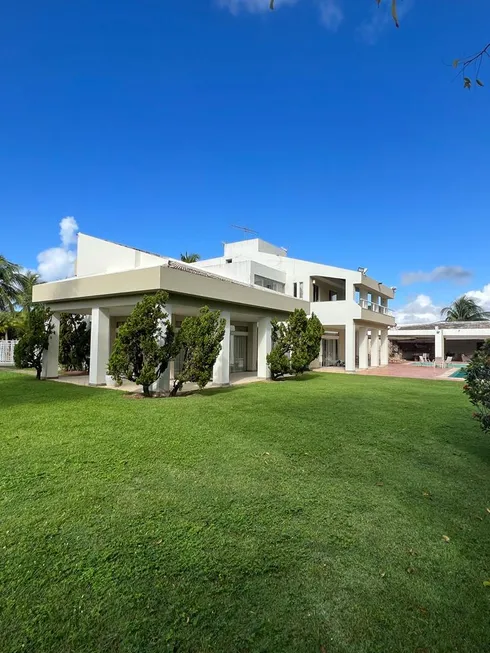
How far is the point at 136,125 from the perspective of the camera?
16.0 metres

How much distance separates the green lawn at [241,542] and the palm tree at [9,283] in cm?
2853

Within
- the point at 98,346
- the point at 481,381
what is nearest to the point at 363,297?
the point at 98,346

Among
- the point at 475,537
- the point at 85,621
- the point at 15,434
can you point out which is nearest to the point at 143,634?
the point at 85,621

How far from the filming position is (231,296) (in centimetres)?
1631

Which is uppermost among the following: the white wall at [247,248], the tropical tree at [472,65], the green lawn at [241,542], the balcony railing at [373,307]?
the white wall at [247,248]

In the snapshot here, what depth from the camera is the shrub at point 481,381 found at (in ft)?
18.9

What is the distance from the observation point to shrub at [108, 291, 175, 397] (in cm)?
1230

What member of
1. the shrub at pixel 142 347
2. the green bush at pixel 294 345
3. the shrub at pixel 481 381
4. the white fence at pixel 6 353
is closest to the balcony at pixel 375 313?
the green bush at pixel 294 345

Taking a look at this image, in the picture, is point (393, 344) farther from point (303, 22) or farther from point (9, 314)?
point (303, 22)

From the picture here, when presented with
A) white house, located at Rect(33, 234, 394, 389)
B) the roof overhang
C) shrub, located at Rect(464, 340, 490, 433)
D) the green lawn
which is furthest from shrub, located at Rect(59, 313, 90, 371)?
shrub, located at Rect(464, 340, 490, 433)

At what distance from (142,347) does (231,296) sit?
5.31m

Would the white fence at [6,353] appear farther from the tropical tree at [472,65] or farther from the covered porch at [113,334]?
the tropical tree at [472,65]

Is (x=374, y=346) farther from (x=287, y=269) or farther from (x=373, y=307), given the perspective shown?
(x=287, y=269)

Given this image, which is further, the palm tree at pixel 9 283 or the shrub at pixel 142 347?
the palm tree at pixel 9 283
